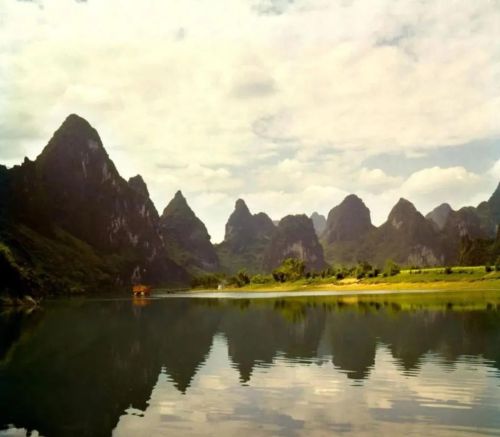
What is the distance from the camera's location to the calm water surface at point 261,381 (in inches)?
835

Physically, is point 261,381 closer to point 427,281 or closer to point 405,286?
point 427,281

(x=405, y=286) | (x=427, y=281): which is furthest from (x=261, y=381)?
(x=405, y=286)

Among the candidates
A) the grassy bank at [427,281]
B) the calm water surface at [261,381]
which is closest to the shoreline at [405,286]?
the grassy bank at [427,281]

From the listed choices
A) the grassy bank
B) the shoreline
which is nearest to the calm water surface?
the shoreline

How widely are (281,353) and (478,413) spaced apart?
20.2 meters

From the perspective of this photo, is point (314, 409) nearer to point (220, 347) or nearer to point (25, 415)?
point (25, 415)

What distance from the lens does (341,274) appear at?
19025 cm

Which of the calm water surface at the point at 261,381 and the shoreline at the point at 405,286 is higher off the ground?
the calm water surface at the point at 261,381

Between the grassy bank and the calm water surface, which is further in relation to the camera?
the grassy bank

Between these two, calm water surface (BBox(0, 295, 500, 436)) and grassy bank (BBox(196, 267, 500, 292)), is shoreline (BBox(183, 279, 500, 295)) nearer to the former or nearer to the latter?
grassy bank (BBox(196, 267, 500, 292))

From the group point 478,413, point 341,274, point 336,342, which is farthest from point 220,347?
point 341,274

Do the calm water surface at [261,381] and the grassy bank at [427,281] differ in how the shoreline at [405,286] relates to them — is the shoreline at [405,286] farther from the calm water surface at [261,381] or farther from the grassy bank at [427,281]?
the calm water surface at [261,381]

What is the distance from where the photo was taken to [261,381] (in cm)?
2952

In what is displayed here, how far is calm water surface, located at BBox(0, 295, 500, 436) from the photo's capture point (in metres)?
21.2
